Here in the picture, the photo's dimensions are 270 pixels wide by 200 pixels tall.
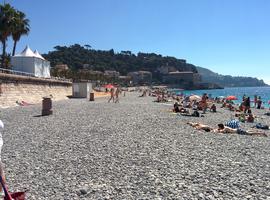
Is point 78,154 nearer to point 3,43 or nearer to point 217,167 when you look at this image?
point 217,167

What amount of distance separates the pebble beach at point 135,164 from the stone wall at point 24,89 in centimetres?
1434

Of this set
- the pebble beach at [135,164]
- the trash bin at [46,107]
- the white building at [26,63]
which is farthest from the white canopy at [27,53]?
the pebble beach at [135,164]

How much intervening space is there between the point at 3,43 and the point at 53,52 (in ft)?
431

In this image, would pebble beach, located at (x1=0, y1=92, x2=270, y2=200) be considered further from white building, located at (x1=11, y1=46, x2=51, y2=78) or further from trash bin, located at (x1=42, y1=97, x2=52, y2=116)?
white building, located at (x1=11, y1=46, x2=51, y2=78)

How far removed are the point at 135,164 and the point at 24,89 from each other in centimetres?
2570

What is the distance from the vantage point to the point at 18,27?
43.9 m

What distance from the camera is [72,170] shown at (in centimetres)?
845

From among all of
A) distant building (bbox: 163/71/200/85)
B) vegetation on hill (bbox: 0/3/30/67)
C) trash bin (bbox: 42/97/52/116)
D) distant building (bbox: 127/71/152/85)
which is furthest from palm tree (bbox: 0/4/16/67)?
distant building (bbox: 163/71/200/85)

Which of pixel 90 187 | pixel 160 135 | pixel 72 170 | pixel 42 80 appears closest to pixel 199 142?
pixel 160 135

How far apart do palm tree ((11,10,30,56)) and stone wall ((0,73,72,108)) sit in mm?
7357

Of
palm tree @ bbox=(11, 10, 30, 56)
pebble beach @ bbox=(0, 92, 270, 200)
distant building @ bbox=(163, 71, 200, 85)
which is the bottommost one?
pebble beach @ bbox=(0, 92, 270, 200)

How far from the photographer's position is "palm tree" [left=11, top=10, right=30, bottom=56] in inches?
1693

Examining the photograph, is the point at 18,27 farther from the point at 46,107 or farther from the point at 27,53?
the point at 46,107

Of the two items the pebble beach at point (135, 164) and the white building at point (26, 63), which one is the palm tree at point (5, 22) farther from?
the pebble beach at point (135, 164)
